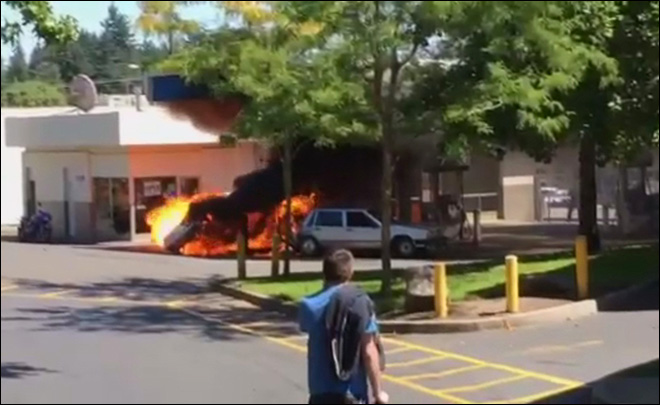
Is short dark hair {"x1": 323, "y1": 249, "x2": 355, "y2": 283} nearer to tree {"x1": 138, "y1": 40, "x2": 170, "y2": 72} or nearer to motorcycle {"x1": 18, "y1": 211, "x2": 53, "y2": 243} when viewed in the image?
tree {"x1": 138, "y1": 40, "x2": 170, "y2": 72}

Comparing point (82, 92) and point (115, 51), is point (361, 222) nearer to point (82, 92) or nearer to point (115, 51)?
point (82, 92)

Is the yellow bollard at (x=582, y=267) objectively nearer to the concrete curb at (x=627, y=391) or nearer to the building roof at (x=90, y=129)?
the concrete curb at (x=627, y=391)

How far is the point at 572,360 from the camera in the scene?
6180mm

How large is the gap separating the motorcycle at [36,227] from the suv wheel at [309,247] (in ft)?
5.37

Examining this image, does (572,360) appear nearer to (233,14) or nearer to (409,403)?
(409,403)

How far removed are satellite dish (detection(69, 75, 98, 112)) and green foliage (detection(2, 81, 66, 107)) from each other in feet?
0.12

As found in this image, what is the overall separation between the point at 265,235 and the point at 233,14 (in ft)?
5.58

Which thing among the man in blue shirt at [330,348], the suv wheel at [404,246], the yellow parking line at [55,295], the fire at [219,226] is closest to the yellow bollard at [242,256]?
the fire at [219,226]

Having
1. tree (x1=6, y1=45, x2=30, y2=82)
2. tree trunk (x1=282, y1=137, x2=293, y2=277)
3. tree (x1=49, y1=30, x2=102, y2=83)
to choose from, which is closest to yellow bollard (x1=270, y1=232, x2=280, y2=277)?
tree trunk (x1=282, y1=137, x2=293, y2=277)

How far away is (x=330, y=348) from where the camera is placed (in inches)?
141

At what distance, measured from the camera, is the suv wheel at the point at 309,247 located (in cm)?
593

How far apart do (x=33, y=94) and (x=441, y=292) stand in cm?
541

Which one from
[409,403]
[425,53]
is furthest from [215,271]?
[425,53]

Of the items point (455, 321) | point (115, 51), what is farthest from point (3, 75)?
point (455, 321)
